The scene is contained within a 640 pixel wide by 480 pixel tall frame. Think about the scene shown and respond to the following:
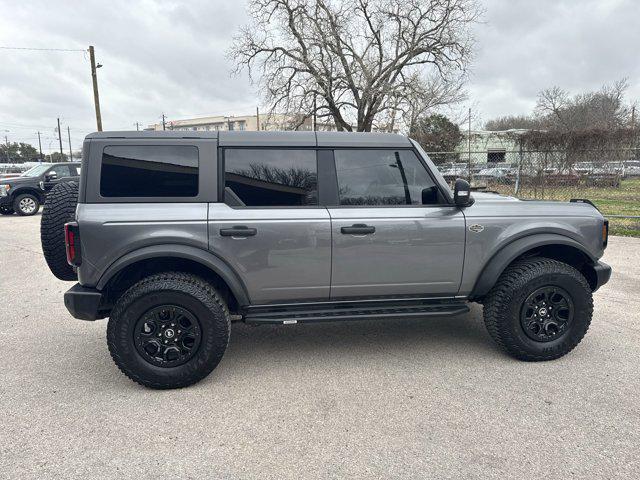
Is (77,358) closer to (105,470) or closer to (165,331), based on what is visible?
(165,331)

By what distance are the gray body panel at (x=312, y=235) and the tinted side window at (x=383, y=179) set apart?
0.08 meters

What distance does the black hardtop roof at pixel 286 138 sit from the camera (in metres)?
3.14

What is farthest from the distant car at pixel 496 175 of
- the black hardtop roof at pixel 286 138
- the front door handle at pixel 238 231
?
the front door handle at pixel 238 231

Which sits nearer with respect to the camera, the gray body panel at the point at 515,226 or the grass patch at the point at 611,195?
the gray body panel at the point at 515,226

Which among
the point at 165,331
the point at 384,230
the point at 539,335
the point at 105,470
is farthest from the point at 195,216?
the point at 539,335

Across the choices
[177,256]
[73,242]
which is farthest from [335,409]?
[73,242]

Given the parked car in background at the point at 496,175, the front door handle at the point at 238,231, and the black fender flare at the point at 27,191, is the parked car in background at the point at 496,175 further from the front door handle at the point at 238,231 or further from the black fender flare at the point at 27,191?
the black fender flare at the point at 27,191

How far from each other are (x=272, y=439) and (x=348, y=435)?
46 centimetres

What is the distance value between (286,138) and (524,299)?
2.34 meters

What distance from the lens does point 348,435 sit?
2490 mm

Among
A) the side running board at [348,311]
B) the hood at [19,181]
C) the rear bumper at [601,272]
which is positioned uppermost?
the hood at [19,181]

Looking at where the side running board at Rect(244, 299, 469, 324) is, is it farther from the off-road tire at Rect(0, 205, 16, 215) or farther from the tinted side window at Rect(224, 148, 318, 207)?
the off-road tire at Rect(0, 205, 16, 215)

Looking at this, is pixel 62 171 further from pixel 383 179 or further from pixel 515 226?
pixel 515 226

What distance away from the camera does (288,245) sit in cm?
312
